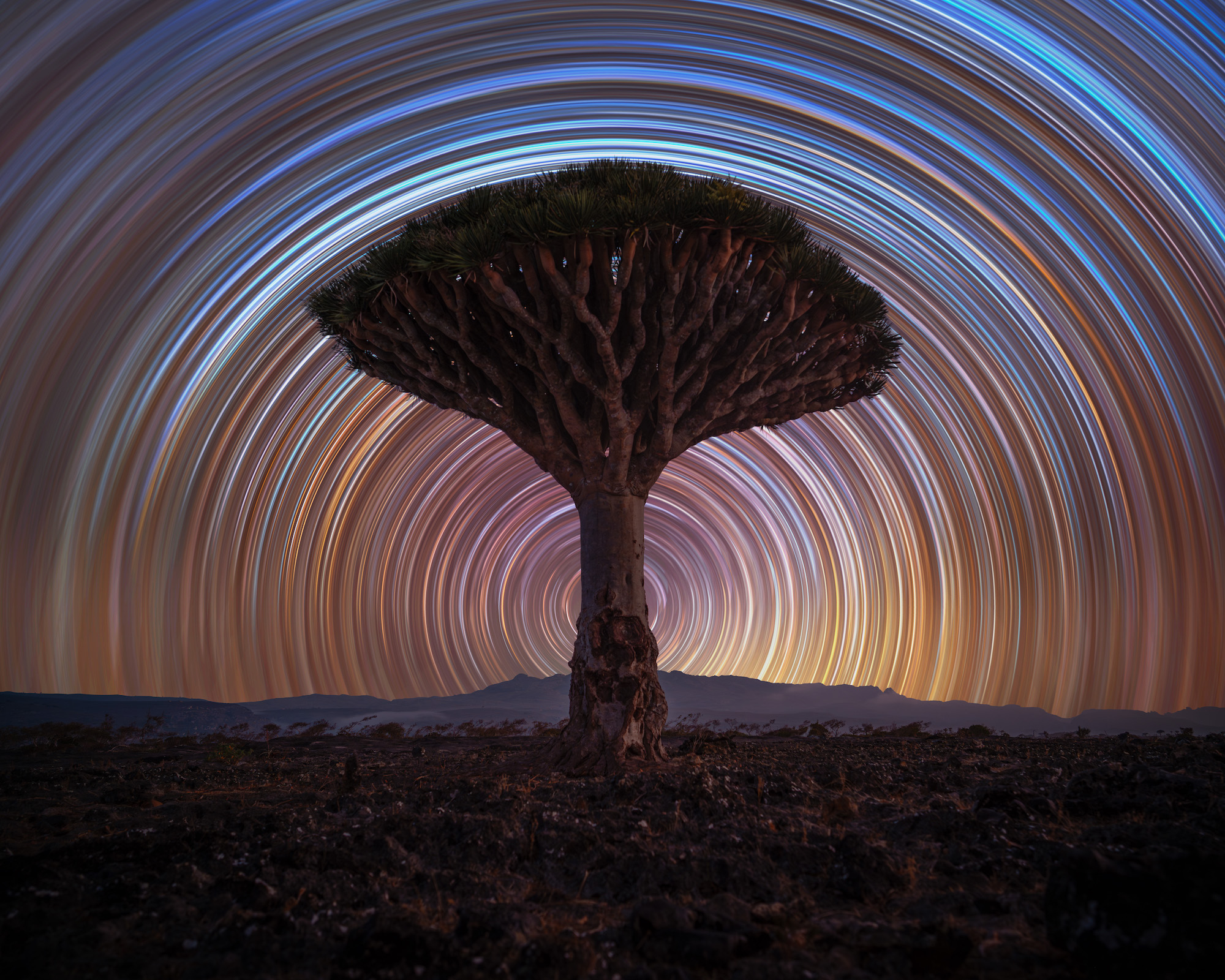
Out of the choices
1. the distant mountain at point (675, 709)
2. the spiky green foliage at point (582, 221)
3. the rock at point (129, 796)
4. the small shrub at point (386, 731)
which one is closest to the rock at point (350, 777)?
the rock at point (129, 796)

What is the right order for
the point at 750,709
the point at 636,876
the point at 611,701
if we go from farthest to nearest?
the point at 750,709 < the point at 611,701 < the point at 636,876

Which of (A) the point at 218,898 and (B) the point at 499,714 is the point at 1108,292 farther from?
(B) the point at 499,714

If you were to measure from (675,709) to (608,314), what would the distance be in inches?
477

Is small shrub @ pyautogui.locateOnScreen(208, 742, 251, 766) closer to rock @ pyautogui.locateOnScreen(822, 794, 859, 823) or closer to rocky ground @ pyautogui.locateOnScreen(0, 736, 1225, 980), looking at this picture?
rocky ground @ pyautogui.locateOnScreen(0, 736, 1225, 980)

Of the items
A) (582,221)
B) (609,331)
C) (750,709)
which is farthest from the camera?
(750,709)

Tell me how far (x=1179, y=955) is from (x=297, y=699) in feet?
50.9

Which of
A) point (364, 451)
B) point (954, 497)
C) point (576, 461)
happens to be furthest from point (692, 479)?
point (576, 461)

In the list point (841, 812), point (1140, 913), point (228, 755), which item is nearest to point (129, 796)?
point (228, 755)

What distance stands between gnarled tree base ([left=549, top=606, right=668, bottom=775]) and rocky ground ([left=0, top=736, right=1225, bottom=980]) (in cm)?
82

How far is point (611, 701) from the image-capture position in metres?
7.21

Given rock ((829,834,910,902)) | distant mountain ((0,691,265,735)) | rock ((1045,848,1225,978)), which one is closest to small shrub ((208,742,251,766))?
distant mountain ((0,691,265,735))

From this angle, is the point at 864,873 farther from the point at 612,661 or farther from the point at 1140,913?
the point at 612,661

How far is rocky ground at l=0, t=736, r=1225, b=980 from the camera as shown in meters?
2.38

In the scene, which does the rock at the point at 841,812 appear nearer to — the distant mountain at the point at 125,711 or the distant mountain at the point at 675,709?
the distant mountain at the point at 675,709
